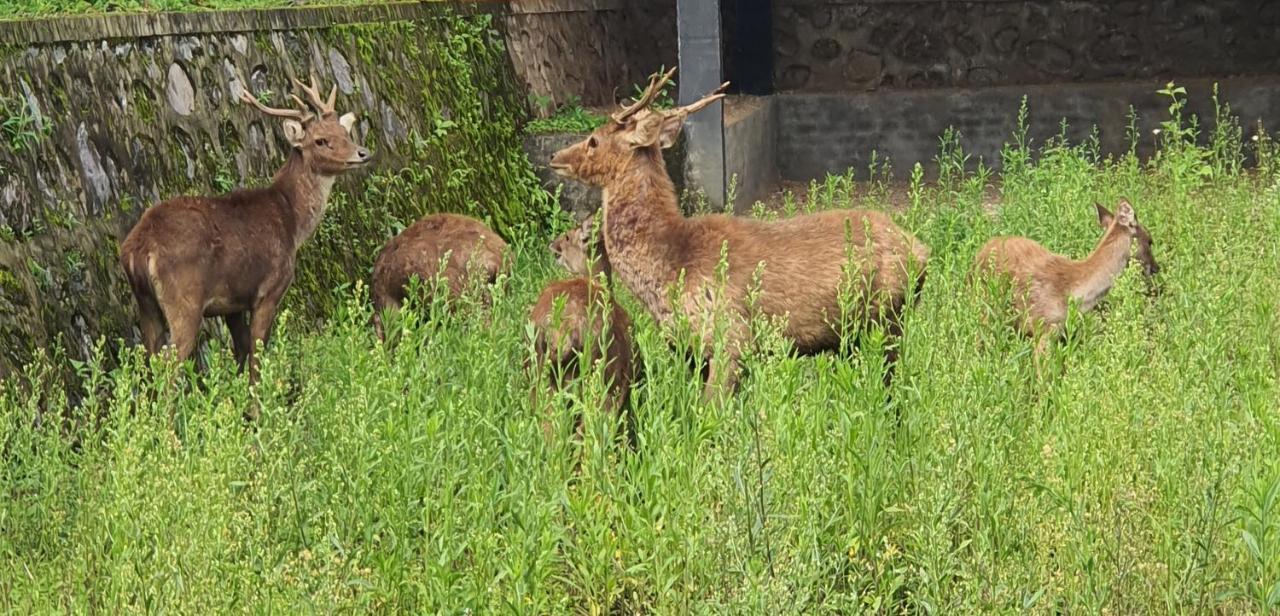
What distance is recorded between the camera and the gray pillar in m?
13.9

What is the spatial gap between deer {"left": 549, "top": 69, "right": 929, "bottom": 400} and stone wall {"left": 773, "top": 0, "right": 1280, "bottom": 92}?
403 inches

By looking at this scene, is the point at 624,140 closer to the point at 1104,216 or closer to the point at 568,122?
the point at 1104,216

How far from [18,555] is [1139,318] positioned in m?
3.69

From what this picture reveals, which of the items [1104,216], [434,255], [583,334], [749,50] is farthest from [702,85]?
[583,334]

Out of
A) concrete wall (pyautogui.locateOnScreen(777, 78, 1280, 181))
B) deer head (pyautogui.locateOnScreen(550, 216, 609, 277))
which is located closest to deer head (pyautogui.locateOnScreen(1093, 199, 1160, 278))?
deer head (pyautogui.locateOnScreen(550, 216, 609, 277))

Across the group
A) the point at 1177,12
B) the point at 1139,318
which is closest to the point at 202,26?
the point at 1139,318

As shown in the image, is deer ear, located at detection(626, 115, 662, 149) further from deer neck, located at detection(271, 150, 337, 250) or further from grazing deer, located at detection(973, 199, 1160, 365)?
deer neck, located at detection(271, 150, 337, 250)

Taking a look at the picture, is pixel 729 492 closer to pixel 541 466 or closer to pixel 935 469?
pixel 935 469

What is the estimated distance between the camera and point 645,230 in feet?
25.2

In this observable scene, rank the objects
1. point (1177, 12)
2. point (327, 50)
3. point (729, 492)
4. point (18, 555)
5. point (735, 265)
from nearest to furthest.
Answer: point (729, 492) < point (18, 555) < point (735, 265) < point (327, 50) < point (1177, 12)

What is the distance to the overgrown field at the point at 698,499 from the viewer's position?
484cm

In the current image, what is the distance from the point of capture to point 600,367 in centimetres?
580

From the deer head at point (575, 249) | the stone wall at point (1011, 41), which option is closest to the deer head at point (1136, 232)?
the deer head at point (575, 249)

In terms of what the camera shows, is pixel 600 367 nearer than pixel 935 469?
No
